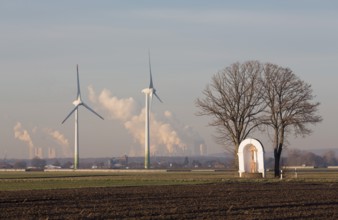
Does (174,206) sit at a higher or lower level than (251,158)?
lower

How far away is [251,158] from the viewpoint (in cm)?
8494

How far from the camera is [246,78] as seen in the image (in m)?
89.7

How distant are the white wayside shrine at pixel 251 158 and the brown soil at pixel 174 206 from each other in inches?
1329

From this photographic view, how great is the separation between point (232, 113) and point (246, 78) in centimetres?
443

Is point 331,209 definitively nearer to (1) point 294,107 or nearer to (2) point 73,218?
(2) point 73,218

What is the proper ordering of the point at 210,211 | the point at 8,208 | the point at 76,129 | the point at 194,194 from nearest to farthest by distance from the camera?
1. the point at 210,211
2. the point at 8,208
3. the point at 194,194
4. the point at 76,129

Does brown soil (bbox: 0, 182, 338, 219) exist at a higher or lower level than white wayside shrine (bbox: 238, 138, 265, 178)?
lower

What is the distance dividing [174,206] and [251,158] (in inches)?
1860

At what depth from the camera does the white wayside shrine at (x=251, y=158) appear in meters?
83.6

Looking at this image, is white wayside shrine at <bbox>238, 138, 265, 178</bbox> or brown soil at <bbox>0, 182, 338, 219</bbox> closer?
brown soil at <bbox>0, 182, 338, 219</bbox>

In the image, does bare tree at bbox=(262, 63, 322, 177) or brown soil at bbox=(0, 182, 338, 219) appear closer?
brown soil at bbox=(0, 182, 338, 219)

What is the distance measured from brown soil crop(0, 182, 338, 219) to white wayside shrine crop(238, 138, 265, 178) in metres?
33.7

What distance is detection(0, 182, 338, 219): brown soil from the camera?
33438mm

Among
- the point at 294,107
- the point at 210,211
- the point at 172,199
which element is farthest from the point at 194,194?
the point at 294,107
